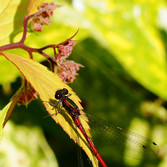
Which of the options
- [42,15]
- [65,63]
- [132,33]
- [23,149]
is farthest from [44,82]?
[132,33]

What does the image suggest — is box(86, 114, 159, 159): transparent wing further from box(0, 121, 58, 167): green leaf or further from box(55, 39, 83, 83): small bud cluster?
box(55, 39, 83, 83): small bud cluster

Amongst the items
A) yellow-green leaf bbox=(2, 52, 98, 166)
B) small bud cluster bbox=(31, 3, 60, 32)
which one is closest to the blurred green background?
small bud cluster bbox=(31, 3, 60, 32)

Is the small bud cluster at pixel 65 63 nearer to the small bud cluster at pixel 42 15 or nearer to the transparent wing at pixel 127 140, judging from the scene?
the small bud cluster at pixel 42 15

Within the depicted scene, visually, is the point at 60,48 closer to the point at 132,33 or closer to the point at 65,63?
the point at 65,63

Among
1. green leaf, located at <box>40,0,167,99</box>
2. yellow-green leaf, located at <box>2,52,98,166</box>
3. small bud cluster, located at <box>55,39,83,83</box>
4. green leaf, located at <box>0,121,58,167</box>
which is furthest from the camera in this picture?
green leaf, located at <box>40,0,167,99</box>

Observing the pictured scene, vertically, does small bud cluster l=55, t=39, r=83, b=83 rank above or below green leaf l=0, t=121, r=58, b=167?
above

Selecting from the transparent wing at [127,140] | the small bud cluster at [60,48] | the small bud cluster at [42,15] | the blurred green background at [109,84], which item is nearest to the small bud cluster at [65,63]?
the small bud cluster at [60,48]

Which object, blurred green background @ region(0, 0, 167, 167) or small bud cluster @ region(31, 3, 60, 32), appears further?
blurred green background @ region(0, 0, 167, 167)
